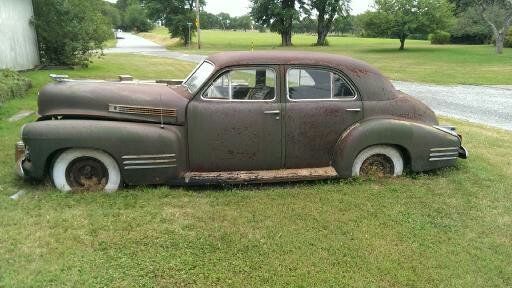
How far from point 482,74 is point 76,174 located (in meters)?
19.6

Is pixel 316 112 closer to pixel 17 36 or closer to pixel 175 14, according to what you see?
pixel 17 36

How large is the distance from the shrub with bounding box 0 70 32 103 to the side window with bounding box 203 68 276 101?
6.60m

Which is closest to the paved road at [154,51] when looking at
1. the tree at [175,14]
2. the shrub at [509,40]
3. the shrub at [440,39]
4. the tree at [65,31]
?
the tree at [175,14]

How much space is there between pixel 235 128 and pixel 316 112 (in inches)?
40.0

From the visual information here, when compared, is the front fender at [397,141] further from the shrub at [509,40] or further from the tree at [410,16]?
the shrub at [509,40]

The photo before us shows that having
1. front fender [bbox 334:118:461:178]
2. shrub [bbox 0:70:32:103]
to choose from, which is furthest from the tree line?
front fender [bbox 334:118:461:178]

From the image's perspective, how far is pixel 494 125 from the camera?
963 centimetres

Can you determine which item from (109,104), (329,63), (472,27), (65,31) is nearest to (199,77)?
(109,104)

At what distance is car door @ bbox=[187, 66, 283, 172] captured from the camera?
5250mm

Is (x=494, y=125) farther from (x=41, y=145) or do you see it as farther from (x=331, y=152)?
(x=41, y=145)

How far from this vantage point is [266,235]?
13.8 ft

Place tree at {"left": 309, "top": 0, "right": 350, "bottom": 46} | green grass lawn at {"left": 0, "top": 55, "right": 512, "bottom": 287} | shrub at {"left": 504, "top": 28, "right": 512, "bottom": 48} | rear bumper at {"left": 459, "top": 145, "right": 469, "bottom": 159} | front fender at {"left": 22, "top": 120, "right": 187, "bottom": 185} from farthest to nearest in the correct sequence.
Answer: tree at {"left": 309, "top": 0, "right": 350, "bottom": 46} < shrub at {"left": 504, "top": 28, "right": 512, "bottom": 48} < rear bumper at {"left": 459, "top": 145, "right": 469, "bottom": 159} < front fender at {"left": 22, "top": 120, "right": 187, "bottom": 185} < green grass lawn at {"left": 0, "top": 55, "right": 512, "bottom": 287}

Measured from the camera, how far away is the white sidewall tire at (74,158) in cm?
505

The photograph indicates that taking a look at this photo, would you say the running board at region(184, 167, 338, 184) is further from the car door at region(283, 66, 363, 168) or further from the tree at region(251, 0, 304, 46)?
the tree at region(251, 0, 304, 46)
